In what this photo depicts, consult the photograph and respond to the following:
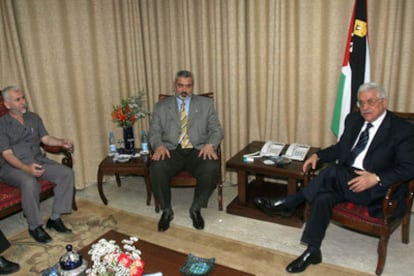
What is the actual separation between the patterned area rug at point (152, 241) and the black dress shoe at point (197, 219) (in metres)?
0.05

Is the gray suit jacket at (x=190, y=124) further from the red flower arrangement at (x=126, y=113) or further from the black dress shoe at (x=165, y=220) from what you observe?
the black dress shoe at (x=165, y=220)

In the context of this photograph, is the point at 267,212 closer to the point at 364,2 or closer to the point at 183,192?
the point at 183,192

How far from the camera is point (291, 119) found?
3951 millimetres

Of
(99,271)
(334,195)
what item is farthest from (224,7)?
(99,271)

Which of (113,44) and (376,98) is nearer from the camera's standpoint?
(376,98)

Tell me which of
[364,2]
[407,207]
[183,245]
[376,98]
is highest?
[364,2]

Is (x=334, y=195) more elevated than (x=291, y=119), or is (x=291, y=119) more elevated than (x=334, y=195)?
(x=291, y=119)

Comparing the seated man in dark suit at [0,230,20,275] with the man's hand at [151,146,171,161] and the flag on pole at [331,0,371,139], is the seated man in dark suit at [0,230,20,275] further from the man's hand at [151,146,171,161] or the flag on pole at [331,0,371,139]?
the flag on pole at [331,0,371,139]

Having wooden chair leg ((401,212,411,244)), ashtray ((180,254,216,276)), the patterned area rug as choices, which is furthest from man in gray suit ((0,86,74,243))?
wooden chair leg ((401,212,411,244))

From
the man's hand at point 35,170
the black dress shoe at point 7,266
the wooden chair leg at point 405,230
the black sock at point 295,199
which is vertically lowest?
the black dress shoe at point 7,266

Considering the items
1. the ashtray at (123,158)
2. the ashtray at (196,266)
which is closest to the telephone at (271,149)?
the ashtray at (123,158)

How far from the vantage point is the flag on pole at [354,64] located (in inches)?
128

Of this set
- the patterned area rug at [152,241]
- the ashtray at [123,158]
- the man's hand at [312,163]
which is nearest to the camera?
the patterned area rug at [152,241]

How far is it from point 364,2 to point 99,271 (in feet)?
9.68
